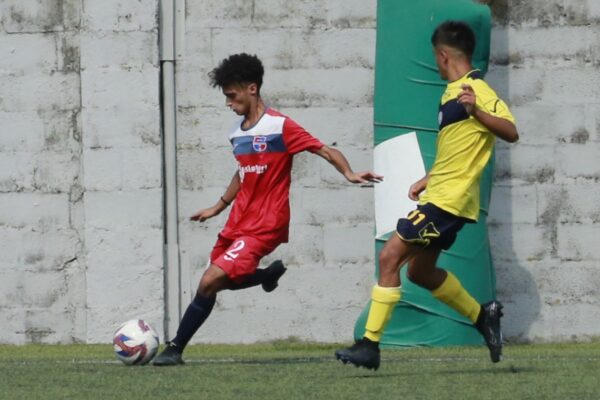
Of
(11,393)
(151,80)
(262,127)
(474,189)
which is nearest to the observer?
(11,393)

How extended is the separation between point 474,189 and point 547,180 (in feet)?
12.2

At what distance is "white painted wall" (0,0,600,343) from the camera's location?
10.8m

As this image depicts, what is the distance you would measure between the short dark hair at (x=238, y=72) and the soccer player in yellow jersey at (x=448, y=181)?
52.2 inches

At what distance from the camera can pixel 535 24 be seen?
1086 cm

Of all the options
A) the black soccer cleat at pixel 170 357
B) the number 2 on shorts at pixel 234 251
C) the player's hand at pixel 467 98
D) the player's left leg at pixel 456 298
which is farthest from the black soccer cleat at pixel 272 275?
the player's hand at pixel 467 98

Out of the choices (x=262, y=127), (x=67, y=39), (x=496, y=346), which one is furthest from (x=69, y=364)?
(x=67, y=39)

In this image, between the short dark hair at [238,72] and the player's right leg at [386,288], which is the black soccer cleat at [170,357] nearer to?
the player's right leg at [386,288]

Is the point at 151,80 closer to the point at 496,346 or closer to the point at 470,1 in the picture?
the point at 470,1

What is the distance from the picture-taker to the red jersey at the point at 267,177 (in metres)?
8.22

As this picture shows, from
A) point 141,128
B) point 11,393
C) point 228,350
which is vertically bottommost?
point 228,350

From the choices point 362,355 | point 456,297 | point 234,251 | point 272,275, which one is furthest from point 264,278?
point 362,355

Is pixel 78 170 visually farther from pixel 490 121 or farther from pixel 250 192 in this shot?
pixel 490 121

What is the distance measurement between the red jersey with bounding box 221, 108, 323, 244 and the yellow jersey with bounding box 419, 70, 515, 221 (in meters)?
1.12

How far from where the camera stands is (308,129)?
425 inches
